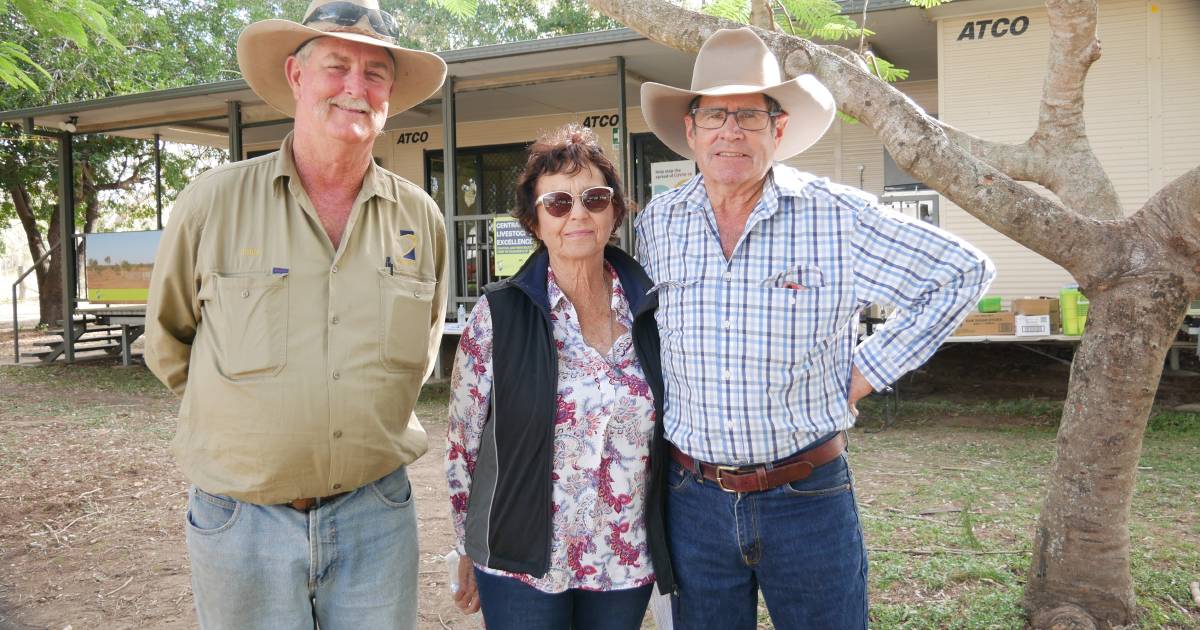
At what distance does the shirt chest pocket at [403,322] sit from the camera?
90.0 inches

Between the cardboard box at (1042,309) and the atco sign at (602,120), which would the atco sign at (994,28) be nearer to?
the cardboard box at (1042,309)

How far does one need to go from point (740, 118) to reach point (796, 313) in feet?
1.95

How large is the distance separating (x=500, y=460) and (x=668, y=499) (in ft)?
1.57

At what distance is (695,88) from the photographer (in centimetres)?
265

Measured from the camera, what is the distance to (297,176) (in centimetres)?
234

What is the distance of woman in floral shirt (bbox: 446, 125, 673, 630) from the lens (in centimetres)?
236

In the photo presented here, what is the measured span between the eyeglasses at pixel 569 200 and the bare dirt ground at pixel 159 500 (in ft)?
7.55

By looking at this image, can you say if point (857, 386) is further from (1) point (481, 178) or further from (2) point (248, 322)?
(1) point (481, 178)

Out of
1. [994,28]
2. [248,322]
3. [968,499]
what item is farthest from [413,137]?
[248,322]

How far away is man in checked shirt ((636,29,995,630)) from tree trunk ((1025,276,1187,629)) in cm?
151

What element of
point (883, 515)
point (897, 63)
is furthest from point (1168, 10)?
point (883, 515)

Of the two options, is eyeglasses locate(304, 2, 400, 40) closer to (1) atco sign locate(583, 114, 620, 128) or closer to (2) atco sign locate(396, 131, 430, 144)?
(1) atco sign locate(583, 114, 620, 128)

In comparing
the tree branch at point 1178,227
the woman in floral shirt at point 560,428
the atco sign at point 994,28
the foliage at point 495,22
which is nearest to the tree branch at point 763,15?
the tree branch at point 1178,227

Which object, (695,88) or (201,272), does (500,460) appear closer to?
(201,272)
